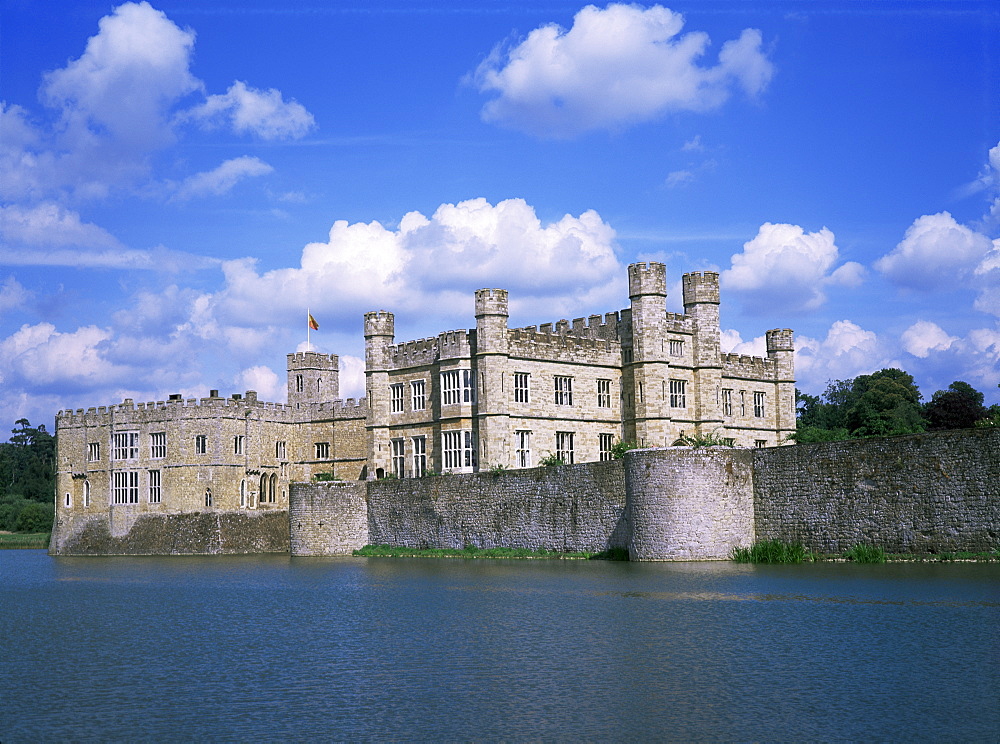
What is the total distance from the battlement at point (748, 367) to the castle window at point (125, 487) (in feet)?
107

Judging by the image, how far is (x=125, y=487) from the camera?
2576 inches

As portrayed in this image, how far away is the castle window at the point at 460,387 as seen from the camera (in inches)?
2127

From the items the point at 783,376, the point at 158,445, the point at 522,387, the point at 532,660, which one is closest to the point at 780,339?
the point at 783,376

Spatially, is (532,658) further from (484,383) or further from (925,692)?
(484,383)

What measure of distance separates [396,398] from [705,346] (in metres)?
15.5

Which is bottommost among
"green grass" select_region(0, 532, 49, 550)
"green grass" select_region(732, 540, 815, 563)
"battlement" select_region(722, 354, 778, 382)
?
"green grass" select_region(0, 532, 49, 550)

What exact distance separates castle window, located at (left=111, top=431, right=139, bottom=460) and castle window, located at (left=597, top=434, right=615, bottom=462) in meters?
26.0

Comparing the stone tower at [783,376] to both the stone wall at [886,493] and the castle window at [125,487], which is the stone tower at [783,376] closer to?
the stone wall at [886,493]

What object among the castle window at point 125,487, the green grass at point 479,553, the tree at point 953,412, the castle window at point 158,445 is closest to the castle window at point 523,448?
the green grass at point 479,553

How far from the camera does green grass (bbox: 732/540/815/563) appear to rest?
36.3m

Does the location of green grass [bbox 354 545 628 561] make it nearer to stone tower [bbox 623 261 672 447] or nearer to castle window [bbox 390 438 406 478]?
castle window [bbox 390 438 406 478]

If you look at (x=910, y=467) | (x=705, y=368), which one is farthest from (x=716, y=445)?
(x=705, y=368)

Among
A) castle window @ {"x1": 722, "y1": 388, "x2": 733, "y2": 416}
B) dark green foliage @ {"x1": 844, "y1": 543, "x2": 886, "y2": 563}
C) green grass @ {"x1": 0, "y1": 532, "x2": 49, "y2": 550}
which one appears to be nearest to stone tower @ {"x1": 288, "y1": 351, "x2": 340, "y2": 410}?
castle window @ {"x1": 722, "y1": 388, "x2": 733, "y2": 416}

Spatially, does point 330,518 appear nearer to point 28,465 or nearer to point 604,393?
point 604,393
